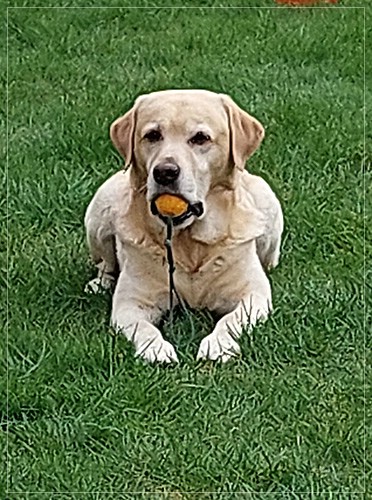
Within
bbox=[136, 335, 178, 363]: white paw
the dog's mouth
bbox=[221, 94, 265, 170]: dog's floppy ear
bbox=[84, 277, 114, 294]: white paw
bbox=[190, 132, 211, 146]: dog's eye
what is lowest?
bbox=[84, 277, 114, 294]: white paw

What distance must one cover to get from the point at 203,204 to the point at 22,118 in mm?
2656

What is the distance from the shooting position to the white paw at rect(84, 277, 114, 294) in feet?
17.4

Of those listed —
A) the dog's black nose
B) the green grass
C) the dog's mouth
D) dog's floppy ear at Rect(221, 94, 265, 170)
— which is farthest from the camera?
dog's floppy ear at Rect(221, 94, 265, 170)

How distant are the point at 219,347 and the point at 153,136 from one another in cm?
83

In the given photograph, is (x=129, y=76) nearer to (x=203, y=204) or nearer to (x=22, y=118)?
(x=22, y=118)

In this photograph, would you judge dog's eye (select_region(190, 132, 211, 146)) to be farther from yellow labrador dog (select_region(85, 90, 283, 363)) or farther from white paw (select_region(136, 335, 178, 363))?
white paw (select_region(136, 335, 178, 363))

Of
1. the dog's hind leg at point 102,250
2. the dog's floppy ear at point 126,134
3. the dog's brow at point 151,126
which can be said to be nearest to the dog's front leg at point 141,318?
the dog's hind leg at point 102,250

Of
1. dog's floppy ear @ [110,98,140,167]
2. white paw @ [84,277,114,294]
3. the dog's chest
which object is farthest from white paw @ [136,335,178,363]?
dog's floppy ear @ [110,98,140,167]

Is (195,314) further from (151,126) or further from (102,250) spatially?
(151,126)

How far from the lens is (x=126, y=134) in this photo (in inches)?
200

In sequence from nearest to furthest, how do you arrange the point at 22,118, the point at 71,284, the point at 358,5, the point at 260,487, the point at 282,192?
the point at 260,487 < the point at 71,284 < the point at 282,192 < the point at 22,118 < the point at 358,5

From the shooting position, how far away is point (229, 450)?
411 centimetres

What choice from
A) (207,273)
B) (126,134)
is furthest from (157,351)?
(126,134)

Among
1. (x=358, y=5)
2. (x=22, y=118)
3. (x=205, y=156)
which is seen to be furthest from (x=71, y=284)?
(x=358, y=5)
